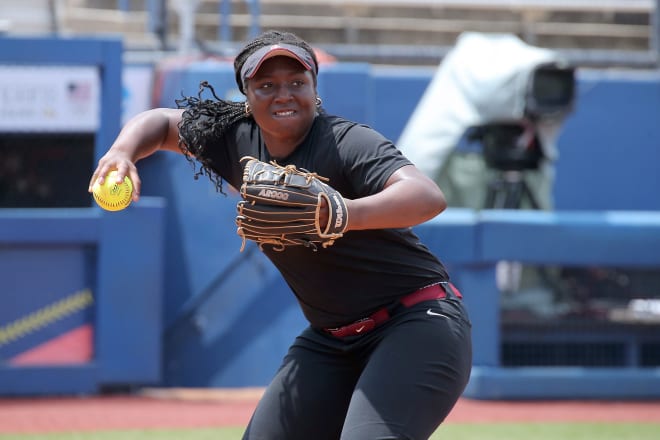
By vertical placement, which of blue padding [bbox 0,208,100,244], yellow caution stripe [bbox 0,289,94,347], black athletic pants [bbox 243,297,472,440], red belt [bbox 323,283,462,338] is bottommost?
yellow caution stripe [bbox 0,289,94,347]

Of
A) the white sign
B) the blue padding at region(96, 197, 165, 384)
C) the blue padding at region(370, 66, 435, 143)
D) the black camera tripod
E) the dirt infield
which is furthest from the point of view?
the blue padding at region(370, 66, 435, 143)

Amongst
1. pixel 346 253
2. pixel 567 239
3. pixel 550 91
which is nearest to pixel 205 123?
pixel 346 253

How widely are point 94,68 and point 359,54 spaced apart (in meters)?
3.52

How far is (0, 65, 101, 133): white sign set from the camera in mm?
8055

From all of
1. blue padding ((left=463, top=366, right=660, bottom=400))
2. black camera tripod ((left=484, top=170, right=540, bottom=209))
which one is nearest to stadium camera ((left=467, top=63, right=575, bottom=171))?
black camera tripod ((left=484, top=170, right=540, bottom=209))

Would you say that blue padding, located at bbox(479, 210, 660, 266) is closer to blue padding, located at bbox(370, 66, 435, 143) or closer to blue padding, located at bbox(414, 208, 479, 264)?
blue padding, located at bbox(414, 208, 479, 264)

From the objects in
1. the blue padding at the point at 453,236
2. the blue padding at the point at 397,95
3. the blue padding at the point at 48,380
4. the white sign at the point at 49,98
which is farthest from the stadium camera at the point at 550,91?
the blue padding at the point at 48,380

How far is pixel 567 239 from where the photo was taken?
765 centimetres

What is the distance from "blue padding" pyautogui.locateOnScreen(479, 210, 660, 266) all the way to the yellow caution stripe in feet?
10.6

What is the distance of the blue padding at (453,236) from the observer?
24.9 feet

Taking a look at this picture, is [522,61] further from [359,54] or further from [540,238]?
[359,54]

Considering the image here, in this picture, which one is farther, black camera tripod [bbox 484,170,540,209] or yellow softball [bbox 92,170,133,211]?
black camera tripod [bbox 484,170,540,209]

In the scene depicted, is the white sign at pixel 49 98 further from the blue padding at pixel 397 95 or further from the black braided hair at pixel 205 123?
the black braided hair at pixel 205 123

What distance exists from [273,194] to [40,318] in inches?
223
